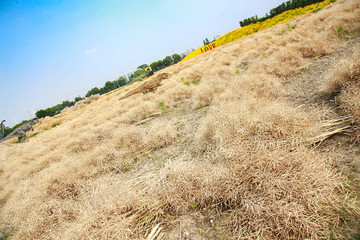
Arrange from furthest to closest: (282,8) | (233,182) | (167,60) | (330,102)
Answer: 1. (167,60)
2. (282,8)
3. (330,102)
4. (233,182)

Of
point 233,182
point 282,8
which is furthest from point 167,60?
point 233,182

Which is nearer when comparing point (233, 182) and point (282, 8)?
point (233, 182)

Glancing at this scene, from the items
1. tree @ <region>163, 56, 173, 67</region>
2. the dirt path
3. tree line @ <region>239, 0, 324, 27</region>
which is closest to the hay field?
the dirt path

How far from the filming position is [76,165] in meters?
3.86

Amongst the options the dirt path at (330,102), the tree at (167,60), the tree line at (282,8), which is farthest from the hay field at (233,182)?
the tree at (167,60)

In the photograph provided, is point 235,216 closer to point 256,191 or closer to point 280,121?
point 256,191

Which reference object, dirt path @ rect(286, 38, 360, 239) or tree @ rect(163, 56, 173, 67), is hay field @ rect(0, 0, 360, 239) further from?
tree @ rect(163, 56, 173, 67)

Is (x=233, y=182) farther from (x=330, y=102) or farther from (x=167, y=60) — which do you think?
(x=167, y=60)

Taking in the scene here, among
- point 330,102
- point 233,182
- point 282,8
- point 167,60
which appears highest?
point 167,60

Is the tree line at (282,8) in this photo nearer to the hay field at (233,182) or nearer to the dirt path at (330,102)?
the dirt path at (330,102)

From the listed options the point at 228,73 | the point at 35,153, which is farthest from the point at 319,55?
the point at 35,153

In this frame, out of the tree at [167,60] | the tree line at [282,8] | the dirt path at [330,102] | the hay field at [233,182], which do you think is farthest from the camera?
the tree at [167,60]

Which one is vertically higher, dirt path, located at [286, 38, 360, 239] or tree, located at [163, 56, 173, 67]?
tree, located at [163, 56, 173, 67]

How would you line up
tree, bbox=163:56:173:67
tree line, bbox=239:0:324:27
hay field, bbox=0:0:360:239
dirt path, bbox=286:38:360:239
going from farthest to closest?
1. tree, bbox=163:56:173:67
2. tree line, bbox=239:0:324:27
3. dirt path, bbox=286:38:360:239
4. hay field, bbox=0:0:360:239
